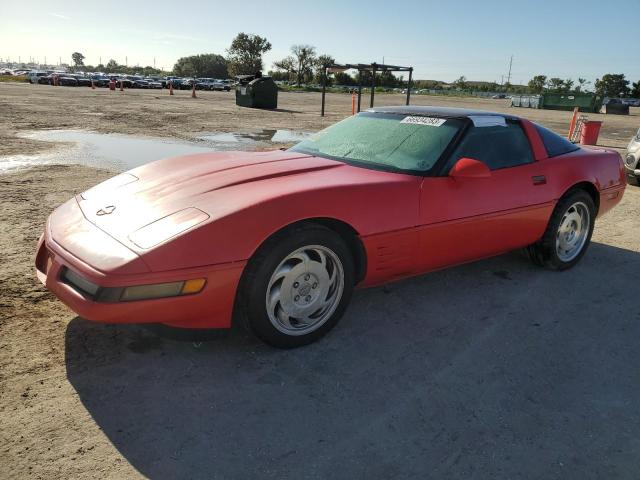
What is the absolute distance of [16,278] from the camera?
339cm

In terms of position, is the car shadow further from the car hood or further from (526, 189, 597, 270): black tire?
(526, 189, 597, 270): black tire

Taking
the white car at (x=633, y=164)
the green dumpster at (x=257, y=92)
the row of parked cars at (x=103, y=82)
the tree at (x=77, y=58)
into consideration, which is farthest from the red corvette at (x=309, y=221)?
the tree at (x=77, y=58)

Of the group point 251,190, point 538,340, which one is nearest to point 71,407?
point 251,190

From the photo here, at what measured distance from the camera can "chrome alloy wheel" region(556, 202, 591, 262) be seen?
165 inches

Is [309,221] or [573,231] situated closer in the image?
[309,221]

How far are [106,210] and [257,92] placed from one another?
2024 cm

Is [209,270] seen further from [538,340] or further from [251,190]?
[538,340]

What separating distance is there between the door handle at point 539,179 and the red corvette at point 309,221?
1 cm

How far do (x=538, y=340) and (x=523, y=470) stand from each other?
3.95ft

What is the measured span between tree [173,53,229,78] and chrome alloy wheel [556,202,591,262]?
401 ft

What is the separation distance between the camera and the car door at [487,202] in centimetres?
320

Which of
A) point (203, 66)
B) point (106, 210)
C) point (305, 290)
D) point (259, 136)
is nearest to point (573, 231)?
point (305, 290)

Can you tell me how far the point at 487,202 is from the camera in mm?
3439

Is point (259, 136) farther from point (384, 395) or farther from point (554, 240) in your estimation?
point (384, 395)
